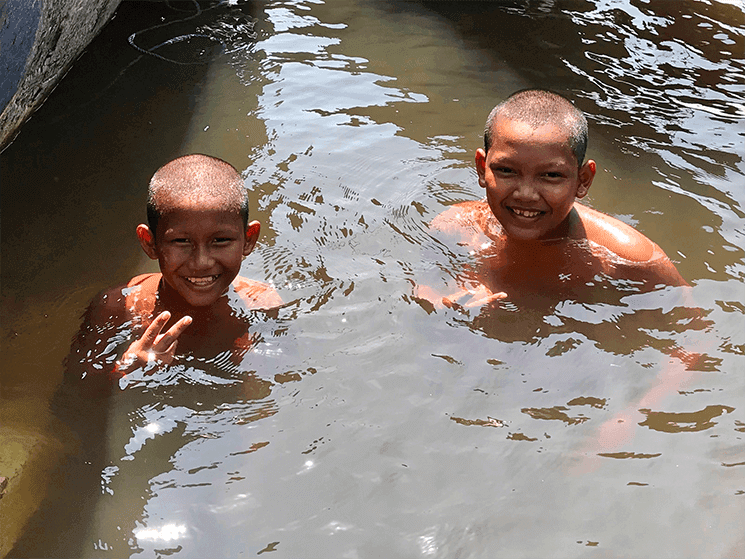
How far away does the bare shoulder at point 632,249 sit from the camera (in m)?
4.18

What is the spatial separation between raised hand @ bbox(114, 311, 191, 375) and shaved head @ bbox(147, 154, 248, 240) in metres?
0.46

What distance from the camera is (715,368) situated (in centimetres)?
363

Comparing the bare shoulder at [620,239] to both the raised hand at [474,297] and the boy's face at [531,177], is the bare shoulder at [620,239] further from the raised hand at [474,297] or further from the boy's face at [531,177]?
the raised hand at [474,297]

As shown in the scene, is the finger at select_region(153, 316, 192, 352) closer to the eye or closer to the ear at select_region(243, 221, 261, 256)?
the ear at select_region(243, 221, 261, 256)

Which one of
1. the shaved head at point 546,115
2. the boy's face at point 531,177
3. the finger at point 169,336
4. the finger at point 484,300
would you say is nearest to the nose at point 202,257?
the finger at point 169,336

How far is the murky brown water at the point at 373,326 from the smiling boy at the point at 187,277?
16 cm

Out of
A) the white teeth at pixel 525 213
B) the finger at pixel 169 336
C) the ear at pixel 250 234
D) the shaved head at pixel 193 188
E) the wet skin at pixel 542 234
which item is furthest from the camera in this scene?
the white teeth at pixel 525 213

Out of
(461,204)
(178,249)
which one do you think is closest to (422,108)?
(461,204)

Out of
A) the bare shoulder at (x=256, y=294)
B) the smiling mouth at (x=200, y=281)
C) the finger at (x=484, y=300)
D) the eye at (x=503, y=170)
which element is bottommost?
the bare shoulder at (x=256, y=294)

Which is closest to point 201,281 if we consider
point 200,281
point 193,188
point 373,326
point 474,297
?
point 200,281

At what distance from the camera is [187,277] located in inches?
147

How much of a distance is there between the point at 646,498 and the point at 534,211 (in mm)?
1592

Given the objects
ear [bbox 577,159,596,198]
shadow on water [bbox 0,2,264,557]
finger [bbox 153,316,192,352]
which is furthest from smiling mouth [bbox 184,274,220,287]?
ear [bbox 577,159,596,198]

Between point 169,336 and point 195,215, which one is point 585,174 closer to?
point 195,215
